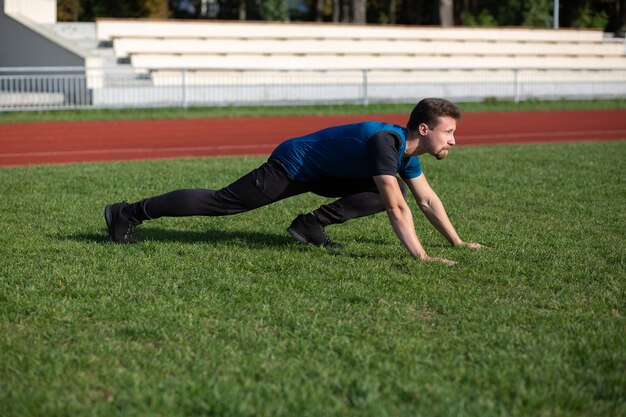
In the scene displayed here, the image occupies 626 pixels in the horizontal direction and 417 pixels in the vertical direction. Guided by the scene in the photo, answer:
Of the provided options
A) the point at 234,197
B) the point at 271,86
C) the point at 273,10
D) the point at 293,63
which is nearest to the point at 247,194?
the point at 234,197

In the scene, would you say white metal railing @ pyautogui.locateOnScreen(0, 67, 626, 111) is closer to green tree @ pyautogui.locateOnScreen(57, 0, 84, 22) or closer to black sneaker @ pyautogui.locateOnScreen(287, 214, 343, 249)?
black sneaker @ pyautogui.locateOnScreen(287, 214, 343, 249)

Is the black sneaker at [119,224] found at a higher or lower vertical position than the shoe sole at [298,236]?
higher

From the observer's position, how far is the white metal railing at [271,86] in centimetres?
2420

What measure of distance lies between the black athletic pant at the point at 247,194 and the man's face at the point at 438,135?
0.69m

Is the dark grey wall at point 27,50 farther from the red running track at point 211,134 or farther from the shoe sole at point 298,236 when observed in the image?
the shoe sole at point 298,236

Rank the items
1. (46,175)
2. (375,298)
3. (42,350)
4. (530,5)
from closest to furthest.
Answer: (42,350), (375,298), (46,175), (530,5)

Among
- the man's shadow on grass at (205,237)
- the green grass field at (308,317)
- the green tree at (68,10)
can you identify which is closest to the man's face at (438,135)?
the green grass field at (308,317)

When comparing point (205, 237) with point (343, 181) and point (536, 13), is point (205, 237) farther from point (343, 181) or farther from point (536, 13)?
point (536, 13)

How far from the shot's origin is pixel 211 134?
19469 millimetres

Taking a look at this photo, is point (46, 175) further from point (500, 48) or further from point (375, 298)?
point (500, 48)

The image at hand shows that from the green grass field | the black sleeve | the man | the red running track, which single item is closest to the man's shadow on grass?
the green grass field

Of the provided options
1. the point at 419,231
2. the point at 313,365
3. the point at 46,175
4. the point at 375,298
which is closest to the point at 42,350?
the point at 313,365

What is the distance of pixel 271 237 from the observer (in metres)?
8.23

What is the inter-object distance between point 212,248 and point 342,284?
1626mm
